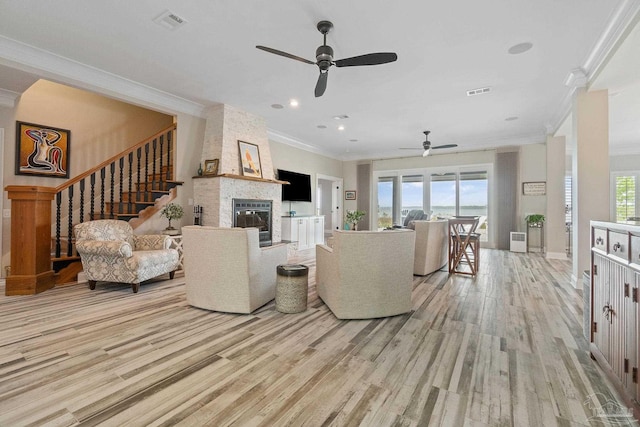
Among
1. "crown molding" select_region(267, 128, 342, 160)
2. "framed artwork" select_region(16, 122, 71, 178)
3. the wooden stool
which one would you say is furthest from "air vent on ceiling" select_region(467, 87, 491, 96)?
"framed artwork" select_region(16, 122, 71, 178)

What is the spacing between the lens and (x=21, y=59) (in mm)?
3420

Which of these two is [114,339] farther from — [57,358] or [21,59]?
[21,59]

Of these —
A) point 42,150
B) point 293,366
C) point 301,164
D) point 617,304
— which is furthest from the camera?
point 301,164

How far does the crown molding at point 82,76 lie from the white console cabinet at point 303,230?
3.33 meters

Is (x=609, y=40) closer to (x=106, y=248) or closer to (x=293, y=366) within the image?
(x=293, y=366)

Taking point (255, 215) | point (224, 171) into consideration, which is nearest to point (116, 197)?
point (224, 171)

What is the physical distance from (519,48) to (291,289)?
3658 millimetres

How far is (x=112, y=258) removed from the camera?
3576 millimetres

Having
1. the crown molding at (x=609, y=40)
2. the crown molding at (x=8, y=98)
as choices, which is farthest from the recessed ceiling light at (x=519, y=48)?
the crown molding at (x=8, y=98)

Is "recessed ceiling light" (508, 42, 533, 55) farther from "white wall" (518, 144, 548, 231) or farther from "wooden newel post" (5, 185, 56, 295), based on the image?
"wooden newel post" (5, 185, 56, 295)

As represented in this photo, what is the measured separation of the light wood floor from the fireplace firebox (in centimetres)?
249

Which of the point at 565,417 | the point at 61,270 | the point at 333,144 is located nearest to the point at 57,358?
the point at 61,270

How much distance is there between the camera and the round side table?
2865mm

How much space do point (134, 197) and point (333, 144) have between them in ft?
16.6
